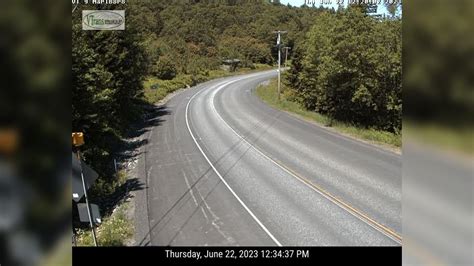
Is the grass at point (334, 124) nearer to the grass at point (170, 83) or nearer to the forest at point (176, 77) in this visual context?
the forest at point (176, 77)

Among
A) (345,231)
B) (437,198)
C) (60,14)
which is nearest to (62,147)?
(60,14)

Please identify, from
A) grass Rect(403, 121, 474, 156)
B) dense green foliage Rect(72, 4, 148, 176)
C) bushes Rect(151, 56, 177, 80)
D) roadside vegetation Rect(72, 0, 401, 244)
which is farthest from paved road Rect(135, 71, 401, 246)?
bushes Rect(151, 56, 177, 80)

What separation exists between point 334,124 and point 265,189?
17.0 meters

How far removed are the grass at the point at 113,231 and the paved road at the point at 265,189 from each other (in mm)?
435

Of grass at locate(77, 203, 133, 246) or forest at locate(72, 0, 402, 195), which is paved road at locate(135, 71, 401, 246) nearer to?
grass at locate(77, 203, 133, 246)

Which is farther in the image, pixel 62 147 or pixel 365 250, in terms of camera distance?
pixel 365 250

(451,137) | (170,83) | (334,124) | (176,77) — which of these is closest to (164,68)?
(170,83)

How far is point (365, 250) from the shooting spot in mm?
8555

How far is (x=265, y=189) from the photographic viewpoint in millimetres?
16234

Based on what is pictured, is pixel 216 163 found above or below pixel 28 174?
below

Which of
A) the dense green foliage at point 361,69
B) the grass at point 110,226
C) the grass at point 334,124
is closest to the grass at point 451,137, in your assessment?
the grass at point 110,226

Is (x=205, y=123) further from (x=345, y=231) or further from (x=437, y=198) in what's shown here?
(x=437, y=198)

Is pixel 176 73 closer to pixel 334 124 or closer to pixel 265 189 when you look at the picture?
pixel 334 124

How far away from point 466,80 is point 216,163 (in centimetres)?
1702
